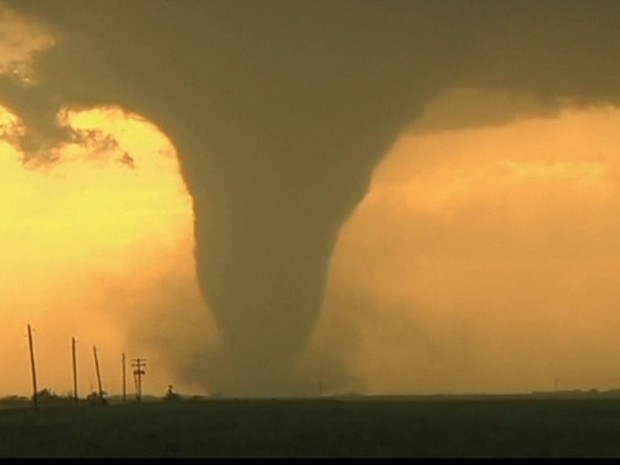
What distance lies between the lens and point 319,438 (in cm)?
7344

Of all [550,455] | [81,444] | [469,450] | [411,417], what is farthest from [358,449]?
[411,417]

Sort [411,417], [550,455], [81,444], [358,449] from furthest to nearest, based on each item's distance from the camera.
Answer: [411,417] → [81,444] → [358,449] → [550,455]

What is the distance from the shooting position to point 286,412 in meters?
98.9

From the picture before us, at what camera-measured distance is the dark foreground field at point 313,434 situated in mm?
65500

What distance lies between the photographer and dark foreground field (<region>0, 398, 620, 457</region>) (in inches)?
2579

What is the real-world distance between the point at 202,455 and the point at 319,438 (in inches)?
410

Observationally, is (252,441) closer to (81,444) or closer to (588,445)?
(81,444)

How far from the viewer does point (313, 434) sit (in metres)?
75.9

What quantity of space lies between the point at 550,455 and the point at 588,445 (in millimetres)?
6917

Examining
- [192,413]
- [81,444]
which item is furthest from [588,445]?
[192,413]

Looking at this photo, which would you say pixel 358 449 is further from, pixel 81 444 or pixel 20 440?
pixel 20 440

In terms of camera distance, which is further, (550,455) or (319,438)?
(319,438)
